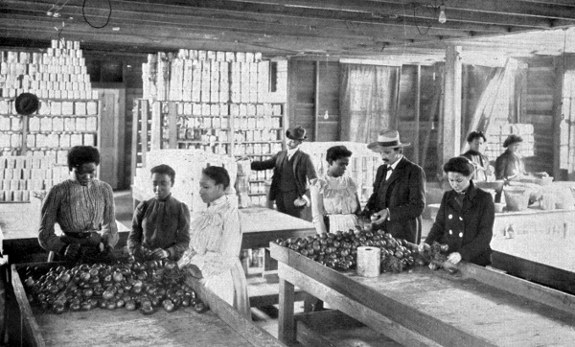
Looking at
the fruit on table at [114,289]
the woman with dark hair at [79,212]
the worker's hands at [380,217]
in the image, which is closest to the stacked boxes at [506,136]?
the worker's hands at [380,217]

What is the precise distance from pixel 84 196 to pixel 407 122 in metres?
13.6

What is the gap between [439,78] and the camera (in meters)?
18.0

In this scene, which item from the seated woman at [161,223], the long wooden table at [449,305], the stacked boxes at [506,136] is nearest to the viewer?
the long wooden table at [449,305]

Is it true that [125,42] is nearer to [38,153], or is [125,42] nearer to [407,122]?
[38,153]

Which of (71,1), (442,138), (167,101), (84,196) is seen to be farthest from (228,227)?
(167,101)

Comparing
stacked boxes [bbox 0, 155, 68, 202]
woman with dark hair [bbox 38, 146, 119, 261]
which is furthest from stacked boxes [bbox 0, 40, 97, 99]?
woman with dark hair [bbox 38, 146, 119, 261]

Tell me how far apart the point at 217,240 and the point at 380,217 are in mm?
1772

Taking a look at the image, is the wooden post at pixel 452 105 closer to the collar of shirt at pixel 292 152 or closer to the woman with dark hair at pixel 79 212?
the collar of shirt at pixel 292 152

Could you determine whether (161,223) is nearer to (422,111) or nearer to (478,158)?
(478,158)

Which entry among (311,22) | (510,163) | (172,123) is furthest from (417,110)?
(311,22)

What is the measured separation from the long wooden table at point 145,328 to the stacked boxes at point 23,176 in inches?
307

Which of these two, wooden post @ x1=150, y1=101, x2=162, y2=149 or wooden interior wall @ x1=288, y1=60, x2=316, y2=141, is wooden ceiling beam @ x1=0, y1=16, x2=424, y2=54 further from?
wooden interior wall @ x1=288, y1=60, x2=316, y2=141

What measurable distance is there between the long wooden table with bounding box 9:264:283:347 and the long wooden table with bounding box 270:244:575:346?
2.86 feet

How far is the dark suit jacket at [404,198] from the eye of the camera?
5922 millimetres
